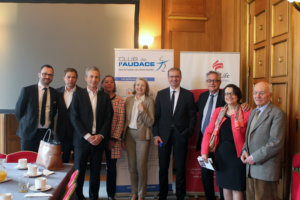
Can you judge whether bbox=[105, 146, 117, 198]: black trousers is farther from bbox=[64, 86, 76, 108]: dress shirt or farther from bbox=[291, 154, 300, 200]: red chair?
bbox=[291, 154, 300, 200]: red chair

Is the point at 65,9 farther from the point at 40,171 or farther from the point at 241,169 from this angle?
the point at 241,169

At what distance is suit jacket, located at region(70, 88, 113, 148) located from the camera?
330cm

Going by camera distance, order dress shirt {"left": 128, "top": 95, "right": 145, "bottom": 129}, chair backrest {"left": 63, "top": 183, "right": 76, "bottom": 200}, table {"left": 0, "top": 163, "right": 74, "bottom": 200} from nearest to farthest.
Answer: chair backrest {"left": 63, "top": 183, "right": 76, "bottom": 200}, table {"left": 0, "top": 163, "right": 74, "bottom": 200}, dress shirt {"left": 128, "top": 95, "right": 145, "bottom": 129}

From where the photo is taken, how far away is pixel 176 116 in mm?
3566

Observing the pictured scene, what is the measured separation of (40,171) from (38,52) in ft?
11.7

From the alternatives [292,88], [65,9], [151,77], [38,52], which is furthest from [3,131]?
[292,88]

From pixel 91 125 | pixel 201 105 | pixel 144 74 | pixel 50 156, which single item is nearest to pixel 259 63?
pixel 201 105

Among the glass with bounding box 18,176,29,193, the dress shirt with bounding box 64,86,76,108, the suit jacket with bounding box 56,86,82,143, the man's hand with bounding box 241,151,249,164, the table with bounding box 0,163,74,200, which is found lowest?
the table with bounding box 0,163,74,200

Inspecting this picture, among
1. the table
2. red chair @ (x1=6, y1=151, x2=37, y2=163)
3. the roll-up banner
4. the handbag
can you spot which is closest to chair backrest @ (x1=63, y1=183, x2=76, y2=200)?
the table

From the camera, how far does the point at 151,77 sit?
4.09m

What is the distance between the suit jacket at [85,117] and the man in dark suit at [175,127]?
0.72m

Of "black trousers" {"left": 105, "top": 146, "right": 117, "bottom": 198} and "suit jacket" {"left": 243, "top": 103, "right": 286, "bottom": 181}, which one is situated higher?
"suit jacket" {"left": 243, "top": 103, "right": 286, "bottom": 181}

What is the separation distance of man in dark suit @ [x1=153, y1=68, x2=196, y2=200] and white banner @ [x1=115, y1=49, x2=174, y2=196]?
1.28ft

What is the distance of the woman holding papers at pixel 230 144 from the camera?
2.70m
